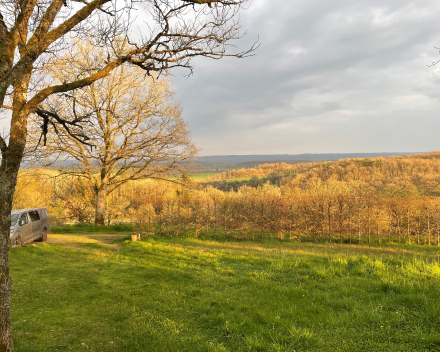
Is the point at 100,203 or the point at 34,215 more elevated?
the point at 34,215

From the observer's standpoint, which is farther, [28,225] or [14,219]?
[28,225]

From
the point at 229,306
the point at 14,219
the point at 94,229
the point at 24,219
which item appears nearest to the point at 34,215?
the point at 24,219

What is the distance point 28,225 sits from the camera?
11.0 meters

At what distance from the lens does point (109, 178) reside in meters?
17.2

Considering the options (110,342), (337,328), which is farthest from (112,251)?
(337,328)

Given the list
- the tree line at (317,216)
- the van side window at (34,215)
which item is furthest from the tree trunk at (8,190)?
the tree line at (317,216)

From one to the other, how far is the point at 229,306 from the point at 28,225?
10.6 m

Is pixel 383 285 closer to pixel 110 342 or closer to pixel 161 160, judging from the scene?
pixel 110 342

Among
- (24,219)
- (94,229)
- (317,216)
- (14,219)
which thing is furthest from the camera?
(317,216)

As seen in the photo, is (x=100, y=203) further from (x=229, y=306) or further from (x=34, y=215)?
(x=229, y=306)

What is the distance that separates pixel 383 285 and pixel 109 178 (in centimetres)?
1664

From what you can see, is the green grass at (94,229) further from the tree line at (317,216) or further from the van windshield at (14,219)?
the van windshield at (14,219)

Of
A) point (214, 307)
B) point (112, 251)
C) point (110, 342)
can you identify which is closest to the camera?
point (110, 342)

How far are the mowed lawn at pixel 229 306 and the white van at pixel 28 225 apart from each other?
276 centimetres
